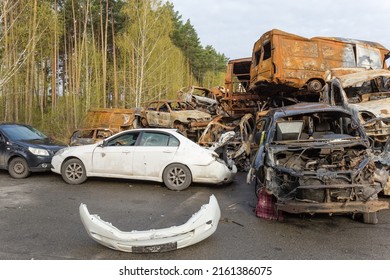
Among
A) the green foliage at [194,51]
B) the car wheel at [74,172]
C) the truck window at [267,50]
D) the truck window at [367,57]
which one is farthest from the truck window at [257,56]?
the green foliage at [194,51]

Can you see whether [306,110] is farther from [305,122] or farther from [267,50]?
[267,50]

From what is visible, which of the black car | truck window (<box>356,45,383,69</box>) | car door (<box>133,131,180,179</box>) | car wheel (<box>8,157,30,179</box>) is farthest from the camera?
truck window (<box>356,45,383,69</box>)

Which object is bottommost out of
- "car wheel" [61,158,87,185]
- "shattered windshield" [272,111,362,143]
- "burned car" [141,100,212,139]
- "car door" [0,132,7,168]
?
"car wheel" [61,158,87,185]

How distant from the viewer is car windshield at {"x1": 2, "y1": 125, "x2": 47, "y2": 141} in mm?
9596

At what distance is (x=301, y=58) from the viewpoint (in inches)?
460

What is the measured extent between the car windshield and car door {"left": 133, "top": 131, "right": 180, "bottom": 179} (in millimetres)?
4064

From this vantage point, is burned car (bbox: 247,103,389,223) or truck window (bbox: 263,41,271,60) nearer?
burned car (bbox: 247,103,389,223)

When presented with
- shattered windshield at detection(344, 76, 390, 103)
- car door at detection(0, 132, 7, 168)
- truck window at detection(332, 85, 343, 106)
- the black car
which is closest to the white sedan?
the black car

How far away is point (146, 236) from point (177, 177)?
150 inches

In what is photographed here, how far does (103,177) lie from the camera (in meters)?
8.73

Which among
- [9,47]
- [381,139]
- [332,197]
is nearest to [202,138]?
[381,139]

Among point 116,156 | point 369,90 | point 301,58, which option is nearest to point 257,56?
point 301,58

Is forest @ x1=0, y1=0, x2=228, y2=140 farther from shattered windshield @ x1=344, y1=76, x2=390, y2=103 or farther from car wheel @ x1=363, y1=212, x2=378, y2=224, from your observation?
car wheel @ x1=363, y1=212, x2=378, y2=224
